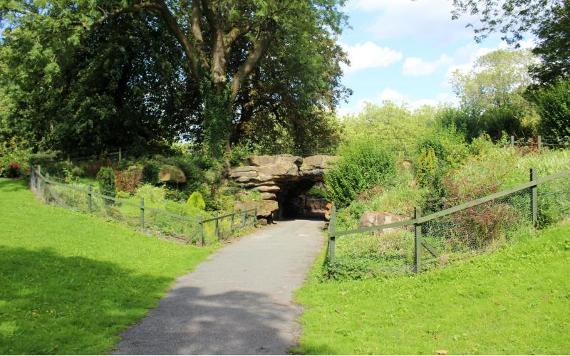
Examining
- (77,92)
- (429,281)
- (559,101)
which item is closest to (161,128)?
(77,92)

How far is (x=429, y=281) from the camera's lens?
31.9ft

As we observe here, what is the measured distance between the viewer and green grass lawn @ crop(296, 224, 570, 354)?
6590 mm

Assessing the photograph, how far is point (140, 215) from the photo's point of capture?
18.4 m

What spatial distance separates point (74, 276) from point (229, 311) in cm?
392

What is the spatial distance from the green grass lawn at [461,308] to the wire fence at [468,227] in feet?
1.65

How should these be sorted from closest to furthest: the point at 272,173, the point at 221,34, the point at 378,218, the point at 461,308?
1. the point at 461,308
2. the point at 378,218
3. the point at 221,34
4. the point at 272,173

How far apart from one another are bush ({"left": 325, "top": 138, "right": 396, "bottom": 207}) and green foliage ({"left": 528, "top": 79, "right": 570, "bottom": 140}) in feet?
22.2

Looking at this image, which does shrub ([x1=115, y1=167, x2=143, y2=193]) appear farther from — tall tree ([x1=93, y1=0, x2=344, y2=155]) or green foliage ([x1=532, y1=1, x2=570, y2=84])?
green foliage ([x1=532, y1=1, x2=570, y2=84])

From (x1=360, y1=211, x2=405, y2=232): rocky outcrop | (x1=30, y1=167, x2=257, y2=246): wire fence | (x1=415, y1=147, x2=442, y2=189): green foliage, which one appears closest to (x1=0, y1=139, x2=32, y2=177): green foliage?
(x1=30, y1=167, x2=257, y2=246): wire fence

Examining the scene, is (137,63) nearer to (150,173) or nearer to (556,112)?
(150,173)

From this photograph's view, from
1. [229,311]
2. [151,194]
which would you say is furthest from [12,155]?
[229,311]

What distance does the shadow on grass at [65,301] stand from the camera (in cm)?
686

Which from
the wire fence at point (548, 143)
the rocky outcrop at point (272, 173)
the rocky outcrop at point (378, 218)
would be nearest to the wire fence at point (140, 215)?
the rocky outcrop at point (378, 218)

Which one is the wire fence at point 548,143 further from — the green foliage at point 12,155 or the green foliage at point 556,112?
the green foliage at point 12,155
